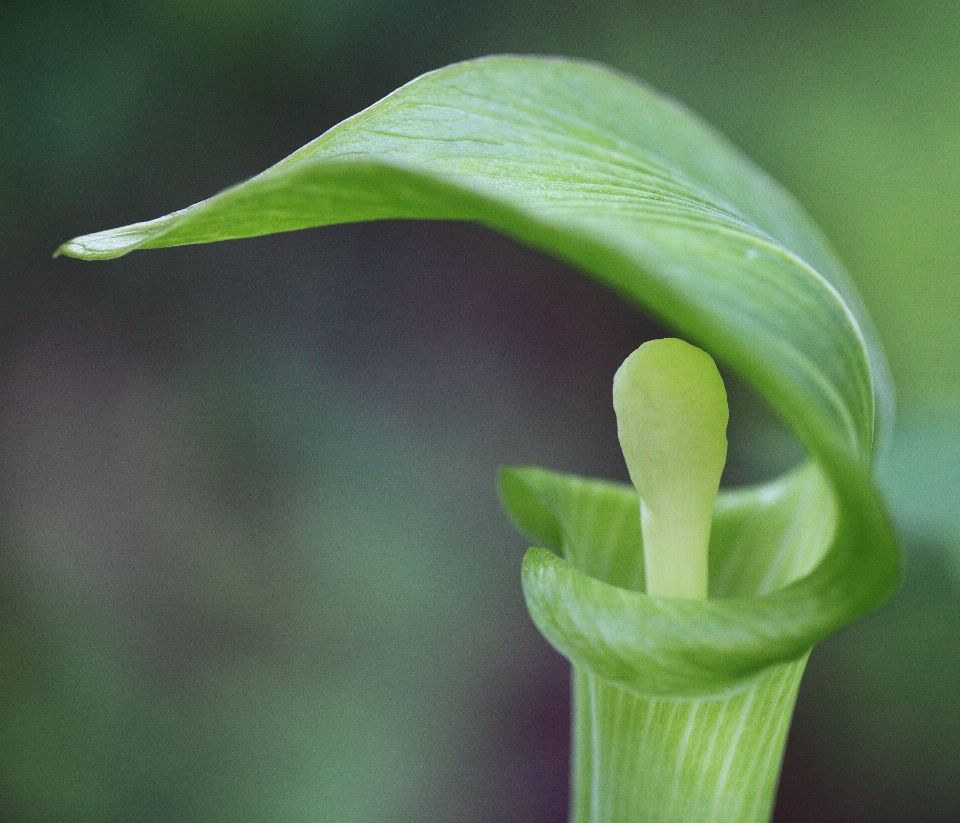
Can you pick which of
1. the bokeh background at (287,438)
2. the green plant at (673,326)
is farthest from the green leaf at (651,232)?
the bokeh background at (287,438)

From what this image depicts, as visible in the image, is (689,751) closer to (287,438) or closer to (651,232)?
(651,232)

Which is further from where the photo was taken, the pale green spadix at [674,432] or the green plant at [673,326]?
the pale green spadix at [674,432]

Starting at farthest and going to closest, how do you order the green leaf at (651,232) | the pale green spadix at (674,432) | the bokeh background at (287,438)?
the bokeh background at (287,438), the pale green spadix at (674,432), the green leaf at (651,232)

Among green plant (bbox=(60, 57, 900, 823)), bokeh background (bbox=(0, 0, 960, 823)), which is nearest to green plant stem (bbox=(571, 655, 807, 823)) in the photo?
green plant (bbox=(60, 57, 900, 823))

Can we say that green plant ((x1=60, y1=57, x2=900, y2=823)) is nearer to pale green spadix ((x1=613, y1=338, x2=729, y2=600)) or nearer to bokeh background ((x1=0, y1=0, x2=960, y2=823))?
pale green spadix ((x1=613, y1=338, x2=729, y2=600))

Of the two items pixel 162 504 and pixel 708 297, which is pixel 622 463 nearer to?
pixel 162 504

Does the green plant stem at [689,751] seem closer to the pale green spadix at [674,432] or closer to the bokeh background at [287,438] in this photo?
the pale green spadix at [674,432]
